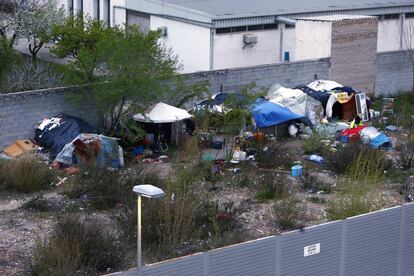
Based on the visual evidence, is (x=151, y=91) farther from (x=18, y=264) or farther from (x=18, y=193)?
(x=18, y=264)

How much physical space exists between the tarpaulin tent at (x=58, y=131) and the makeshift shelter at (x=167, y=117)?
1490mm

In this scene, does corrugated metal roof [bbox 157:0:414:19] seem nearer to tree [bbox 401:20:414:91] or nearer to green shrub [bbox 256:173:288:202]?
tree [bbox 401:20:414:91]

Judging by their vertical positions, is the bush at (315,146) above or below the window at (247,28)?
below

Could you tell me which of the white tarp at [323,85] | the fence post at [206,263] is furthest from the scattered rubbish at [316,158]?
the fence post at [206,263]

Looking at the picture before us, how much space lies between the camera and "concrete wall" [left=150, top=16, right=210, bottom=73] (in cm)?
3064

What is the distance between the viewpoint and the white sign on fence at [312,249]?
14.6 meters

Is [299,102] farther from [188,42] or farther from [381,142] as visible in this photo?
[188,42]

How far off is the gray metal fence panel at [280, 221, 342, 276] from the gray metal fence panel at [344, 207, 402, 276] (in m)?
0.27

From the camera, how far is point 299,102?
26234 mm

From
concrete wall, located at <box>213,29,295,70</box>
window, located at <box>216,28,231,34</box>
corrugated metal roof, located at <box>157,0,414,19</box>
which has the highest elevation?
corrugated metal roof, located at <box>157,0,414,19</box>

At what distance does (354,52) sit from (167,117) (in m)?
8.92

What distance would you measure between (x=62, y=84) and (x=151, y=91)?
10.5 ft

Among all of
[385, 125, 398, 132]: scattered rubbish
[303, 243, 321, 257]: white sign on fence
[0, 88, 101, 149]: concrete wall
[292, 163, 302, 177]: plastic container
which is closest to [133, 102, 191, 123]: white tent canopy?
[0, 88, 101, 149]: concrete wall

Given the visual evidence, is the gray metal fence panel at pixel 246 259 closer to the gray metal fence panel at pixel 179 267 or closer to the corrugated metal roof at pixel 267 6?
the gray metal fence panel at pixel 179 267
